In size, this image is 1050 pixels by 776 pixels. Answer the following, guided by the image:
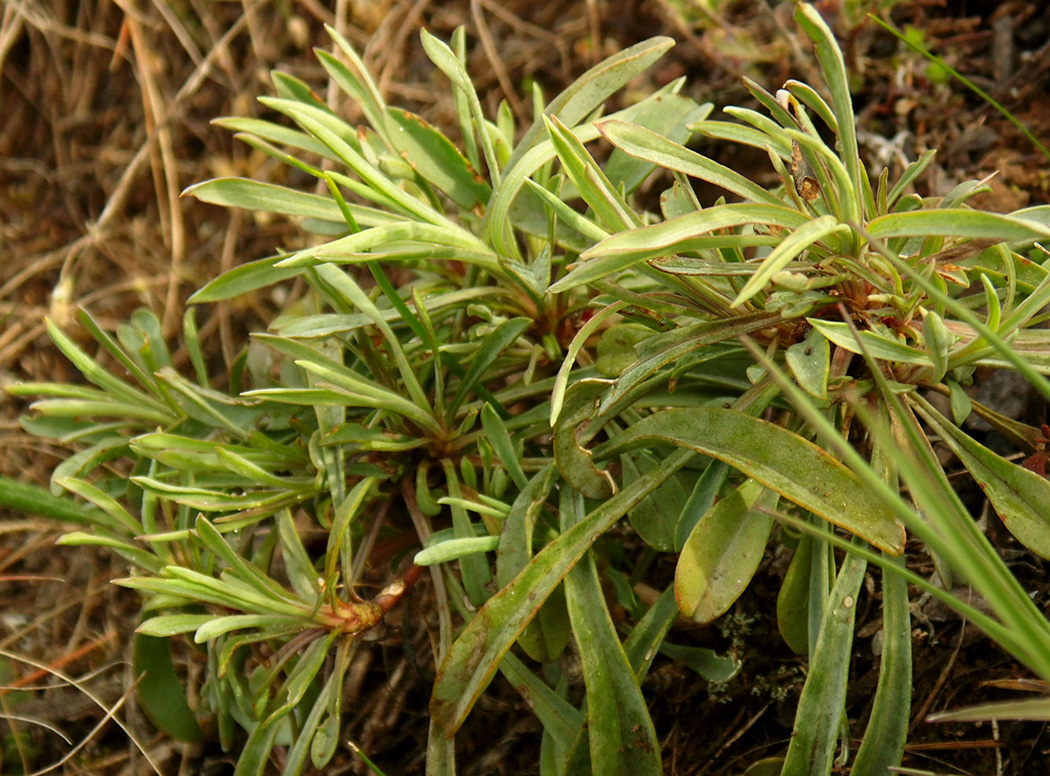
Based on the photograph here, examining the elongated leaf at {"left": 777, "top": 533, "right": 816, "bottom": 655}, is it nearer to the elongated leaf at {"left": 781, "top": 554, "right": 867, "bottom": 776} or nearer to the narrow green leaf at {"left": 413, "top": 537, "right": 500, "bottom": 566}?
the elongated leaf at {"left": 781, "top": 554, "right": 867, "bottom": 776}

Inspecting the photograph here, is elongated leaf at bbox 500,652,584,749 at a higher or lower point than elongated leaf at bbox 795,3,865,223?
lower

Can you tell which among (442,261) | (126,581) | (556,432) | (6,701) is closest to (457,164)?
(442,261)

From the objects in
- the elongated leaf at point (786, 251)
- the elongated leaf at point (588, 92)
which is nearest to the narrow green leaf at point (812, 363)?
the elongated leaf at point (786, 251)

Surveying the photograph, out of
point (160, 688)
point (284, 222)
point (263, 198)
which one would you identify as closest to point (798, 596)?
point (263, 198)

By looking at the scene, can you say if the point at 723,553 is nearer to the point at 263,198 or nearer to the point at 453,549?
the point at 453,549

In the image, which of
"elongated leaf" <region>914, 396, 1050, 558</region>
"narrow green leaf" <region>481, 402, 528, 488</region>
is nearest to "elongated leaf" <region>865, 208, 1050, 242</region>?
"elongated leaf" <region>914, 396, 1050, 558</region>

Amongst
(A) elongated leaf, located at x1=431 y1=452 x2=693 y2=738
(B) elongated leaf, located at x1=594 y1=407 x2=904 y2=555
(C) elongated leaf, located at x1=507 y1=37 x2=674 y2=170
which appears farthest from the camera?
(C) elongated leaf, located at x1=507 y1=37 x2=674 y2=170
